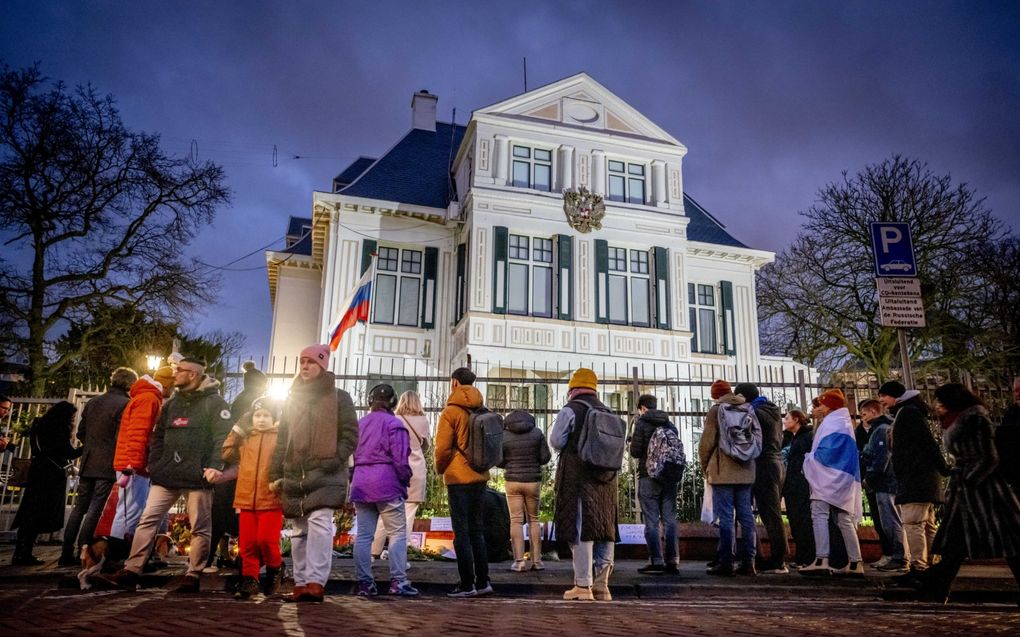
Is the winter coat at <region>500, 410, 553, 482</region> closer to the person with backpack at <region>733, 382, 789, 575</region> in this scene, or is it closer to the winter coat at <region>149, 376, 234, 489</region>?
the person with backpack at <region>733, 382, 789, 575</region>

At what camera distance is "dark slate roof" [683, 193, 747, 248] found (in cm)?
2102

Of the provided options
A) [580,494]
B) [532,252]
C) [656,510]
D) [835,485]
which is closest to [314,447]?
[580,494]

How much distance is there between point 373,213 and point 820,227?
519 inches

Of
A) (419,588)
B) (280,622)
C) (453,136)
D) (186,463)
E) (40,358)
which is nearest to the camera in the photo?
(280,622)

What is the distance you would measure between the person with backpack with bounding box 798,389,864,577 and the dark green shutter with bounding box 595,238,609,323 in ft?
34.0

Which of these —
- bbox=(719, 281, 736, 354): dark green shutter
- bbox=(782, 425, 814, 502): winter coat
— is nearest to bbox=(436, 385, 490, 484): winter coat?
bbox=(782, 425, 814, 502): winter coat

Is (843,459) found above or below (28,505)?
above

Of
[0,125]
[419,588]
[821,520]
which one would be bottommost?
[419,588]

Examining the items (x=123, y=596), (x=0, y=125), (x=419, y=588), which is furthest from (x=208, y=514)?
(x=0, y=125)

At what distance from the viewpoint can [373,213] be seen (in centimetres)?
1806

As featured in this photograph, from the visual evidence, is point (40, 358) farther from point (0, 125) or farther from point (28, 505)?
point (28, 505)

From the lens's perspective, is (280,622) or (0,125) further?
(0,125)

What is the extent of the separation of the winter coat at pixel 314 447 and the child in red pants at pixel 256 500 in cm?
18

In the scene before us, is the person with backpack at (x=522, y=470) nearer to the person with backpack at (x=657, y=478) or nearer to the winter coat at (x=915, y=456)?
the person with backpack at (x=657, y=478)
